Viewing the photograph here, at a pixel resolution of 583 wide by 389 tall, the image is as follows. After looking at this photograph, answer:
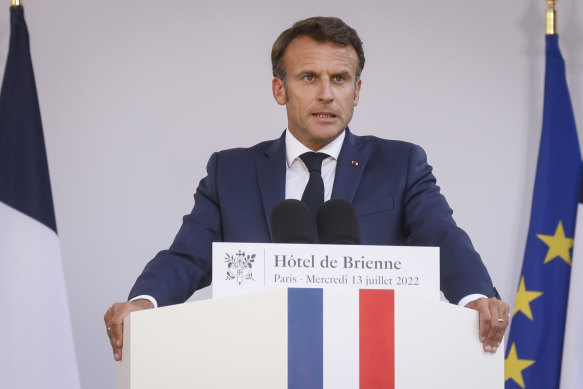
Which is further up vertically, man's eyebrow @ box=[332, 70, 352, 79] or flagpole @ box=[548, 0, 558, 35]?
flagpole @ box=[548, 0, 558, 35]

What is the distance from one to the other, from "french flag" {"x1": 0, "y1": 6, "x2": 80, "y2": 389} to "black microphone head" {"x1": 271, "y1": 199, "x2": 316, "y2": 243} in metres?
1.86

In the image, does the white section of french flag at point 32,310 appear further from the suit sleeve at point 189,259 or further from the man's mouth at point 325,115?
the man's mouth at point 325,115

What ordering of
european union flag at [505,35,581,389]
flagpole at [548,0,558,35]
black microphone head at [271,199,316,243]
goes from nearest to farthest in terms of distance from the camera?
1. black microphone head at [271,199,316,243]
2. european union flag at [505,35,581,389]
3. flagpole at [548,0,558,35]

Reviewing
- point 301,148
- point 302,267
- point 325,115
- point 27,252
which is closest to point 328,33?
point 325,115

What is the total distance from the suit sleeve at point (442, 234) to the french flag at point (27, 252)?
1.61m

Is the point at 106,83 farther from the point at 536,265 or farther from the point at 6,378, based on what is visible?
the point at 536,265

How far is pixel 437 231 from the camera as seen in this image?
2.37 m

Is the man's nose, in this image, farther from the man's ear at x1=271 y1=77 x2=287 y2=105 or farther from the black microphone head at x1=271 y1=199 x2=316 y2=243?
the black microphone head at x1=271 y1=199 x2=316 y2=243

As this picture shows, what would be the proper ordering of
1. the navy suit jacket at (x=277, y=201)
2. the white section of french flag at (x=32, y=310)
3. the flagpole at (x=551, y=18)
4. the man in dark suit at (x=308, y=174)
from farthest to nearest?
the flagpole at (x=551, y=18) → the white section of french flag at (x=32, y=310) → the man in dark suit at (x=308, y=174) → the navy suit jacket at (x=277, y=201)

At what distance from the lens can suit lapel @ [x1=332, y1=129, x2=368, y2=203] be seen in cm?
260

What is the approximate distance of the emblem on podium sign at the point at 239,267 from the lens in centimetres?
162

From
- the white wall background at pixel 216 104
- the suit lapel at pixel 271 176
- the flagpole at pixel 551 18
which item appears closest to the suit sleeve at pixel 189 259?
the suit lapel at pixel 271 176

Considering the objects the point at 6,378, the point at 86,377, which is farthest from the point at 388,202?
the point at 86,377

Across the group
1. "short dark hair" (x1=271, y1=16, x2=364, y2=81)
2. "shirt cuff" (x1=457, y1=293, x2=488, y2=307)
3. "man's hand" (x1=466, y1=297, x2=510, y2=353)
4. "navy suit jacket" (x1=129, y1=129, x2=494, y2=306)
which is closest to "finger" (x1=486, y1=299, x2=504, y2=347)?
"man's hand" (x1=466, y1=297, x2=510, y2=353)
